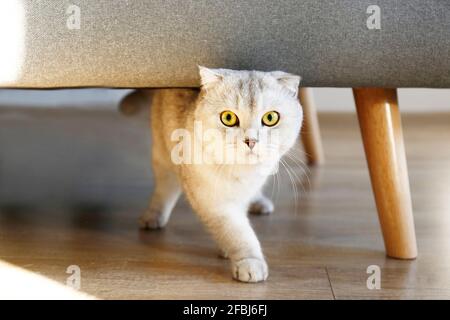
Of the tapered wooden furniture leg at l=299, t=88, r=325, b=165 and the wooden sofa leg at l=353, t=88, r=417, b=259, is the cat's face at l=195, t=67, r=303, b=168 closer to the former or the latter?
the wooden sofa leg at l=353, t=88, r=417, b=259

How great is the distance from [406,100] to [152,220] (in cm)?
207

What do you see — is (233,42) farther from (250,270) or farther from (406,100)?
(406,100)

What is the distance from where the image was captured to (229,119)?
1.23 meters

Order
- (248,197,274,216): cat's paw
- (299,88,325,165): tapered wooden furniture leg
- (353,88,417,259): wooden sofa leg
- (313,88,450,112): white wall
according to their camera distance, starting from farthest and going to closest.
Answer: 1. (313,88,450,112): white wall
2. (299,88,325,165): tapered wooden furniture leg
3. (248,197,274,216): cat's paw
4. (353,88,417,259): wooden sofa leg

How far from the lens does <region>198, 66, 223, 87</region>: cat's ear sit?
1.21 m

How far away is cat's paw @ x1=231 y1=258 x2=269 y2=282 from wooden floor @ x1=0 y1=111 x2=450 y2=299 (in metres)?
0.02

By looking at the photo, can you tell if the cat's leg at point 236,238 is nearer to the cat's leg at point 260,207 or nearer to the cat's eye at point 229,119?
the cat's eye at point 229,119

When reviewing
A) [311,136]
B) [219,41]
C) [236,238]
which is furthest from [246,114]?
[311,136]

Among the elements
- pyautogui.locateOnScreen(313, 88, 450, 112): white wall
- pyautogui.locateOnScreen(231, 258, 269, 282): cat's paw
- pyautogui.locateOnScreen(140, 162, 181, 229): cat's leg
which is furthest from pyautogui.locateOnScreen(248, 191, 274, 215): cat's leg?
pyautogui.locateOnScreen(313, 88, 450, 112): white wall

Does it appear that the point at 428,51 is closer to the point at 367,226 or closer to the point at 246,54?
the point at 246,54

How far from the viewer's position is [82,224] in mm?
1610

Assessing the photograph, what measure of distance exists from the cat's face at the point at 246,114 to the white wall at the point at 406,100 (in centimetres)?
208

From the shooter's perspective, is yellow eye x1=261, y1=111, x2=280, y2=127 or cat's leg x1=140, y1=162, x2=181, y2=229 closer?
yellow eye x1=261, y1=111, x2=280, y2=127

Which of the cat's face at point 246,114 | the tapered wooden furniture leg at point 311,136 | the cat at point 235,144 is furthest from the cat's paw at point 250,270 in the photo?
the tapered wooden furniture leg at point 311,136
